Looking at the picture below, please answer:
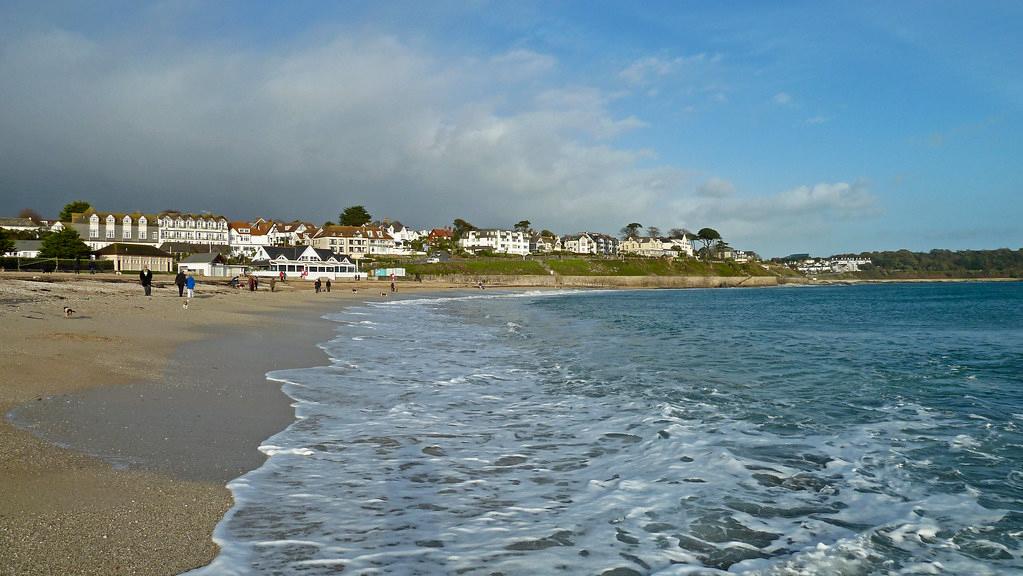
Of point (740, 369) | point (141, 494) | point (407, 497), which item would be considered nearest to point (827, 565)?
point (407, 497)

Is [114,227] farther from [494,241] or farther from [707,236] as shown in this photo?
[707,236]

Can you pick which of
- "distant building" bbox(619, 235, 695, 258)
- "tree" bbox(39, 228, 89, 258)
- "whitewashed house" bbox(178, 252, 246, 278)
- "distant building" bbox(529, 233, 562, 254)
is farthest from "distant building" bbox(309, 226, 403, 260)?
"distant building" bbox(619, 235, 695, 258)

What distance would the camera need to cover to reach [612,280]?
12119 cm

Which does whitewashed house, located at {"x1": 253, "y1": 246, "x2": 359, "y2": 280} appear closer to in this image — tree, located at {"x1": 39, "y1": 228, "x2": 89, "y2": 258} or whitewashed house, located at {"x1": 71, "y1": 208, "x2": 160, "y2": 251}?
tree, located at {"x1": 39, "y1": 228, "x2": 89, "y2": 258}

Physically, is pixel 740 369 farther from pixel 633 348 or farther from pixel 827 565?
pixel 827 565

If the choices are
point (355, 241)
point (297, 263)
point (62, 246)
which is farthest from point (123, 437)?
point (355, 241)

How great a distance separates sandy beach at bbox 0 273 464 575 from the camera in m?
4.02

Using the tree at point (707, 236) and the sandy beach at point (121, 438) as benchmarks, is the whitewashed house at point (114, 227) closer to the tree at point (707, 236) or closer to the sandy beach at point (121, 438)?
the sandy beach at point (121, 438)

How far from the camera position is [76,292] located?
87.7 feet

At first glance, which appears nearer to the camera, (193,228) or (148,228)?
(148,228)

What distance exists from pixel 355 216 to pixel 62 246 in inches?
3655

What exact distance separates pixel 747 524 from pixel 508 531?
6.70ft

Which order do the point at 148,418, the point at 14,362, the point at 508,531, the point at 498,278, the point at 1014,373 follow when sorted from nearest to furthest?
the point at 508,531
the point at 148,418
the point at 14,362
the point at 1014,373
the point at 498,278

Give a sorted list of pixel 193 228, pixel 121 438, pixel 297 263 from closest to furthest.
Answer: pixel 121 438 < pixel 297 263 < pixel 193 228
